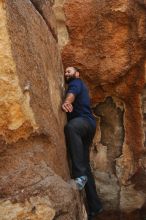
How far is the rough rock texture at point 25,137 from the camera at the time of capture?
4234 mm

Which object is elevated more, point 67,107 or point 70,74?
point 70,74

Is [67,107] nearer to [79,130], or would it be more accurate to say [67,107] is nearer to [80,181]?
[79,130]

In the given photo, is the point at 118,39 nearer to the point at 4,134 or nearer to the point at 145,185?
the point at 145,185

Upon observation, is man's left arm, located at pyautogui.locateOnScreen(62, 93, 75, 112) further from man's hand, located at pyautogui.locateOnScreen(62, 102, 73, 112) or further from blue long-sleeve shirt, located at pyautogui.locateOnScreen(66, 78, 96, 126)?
blue long-sleeve shirt, located at pyautogui.locateOnScreen(66, 78, 96, 126)

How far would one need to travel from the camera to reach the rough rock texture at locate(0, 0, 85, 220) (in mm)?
4234

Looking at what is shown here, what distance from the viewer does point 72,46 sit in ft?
22.6

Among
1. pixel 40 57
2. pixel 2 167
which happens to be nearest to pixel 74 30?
pixel 40 57

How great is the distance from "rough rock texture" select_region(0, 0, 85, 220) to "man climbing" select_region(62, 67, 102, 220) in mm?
706

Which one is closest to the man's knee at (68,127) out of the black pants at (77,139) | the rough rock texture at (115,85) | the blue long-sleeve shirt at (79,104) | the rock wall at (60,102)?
the black pants at (77,139)

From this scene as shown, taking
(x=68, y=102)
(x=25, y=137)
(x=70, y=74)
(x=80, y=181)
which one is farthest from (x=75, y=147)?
(x=25, y=137)

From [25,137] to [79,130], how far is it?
4.56 ft

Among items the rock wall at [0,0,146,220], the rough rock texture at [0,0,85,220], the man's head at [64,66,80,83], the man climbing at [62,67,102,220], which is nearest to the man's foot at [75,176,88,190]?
the man climbing at [62,67,102,220]

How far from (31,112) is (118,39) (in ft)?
9.38

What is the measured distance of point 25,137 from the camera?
441 cm
